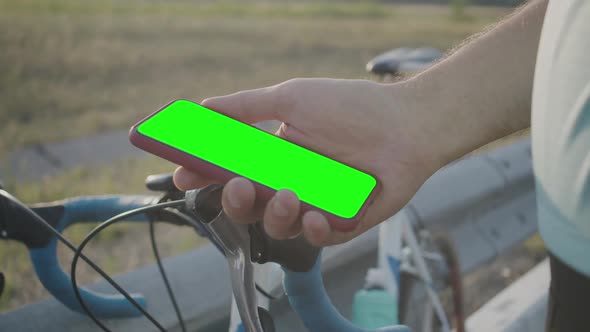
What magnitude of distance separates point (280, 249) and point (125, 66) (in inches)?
375

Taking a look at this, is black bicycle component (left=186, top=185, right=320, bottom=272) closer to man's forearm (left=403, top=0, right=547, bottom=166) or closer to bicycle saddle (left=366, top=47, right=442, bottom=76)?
man's forearm (left=403, top=0, right=547, bottom=166)

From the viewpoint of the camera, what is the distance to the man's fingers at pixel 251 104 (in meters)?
1.48

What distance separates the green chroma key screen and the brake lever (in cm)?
7

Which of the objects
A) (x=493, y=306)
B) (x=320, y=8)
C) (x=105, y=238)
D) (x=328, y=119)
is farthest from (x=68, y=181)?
(x=320, y=8)

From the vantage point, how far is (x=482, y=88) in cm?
171

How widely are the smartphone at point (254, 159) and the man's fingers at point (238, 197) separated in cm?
3

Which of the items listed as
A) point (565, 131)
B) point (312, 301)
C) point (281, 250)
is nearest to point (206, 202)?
point (281, 250)

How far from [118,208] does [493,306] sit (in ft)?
6.19

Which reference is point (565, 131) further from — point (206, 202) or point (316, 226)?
point (206, 202)

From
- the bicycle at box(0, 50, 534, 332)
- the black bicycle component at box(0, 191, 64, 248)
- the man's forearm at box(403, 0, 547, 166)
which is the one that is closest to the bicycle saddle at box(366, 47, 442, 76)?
the bicycle at box(0, 50, 534, 332)

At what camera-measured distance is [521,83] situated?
1.66 m

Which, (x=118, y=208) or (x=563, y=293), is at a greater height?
(x=563, y=293)

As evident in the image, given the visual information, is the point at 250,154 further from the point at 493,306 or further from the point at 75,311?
the point at 493,306

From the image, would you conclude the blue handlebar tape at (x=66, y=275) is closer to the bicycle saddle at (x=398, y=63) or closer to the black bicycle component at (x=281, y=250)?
the black bicycle component at (x=281, y=250)
